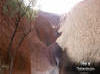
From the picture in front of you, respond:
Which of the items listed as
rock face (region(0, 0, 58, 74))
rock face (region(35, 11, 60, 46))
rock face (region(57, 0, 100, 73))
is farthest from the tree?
rock face (region(35, 11, 60, 46))

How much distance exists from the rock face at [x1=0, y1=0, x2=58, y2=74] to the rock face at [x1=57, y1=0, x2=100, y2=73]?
76cm

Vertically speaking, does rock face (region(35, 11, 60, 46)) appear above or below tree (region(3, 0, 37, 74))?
below

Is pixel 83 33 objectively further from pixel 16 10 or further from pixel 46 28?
pixel 16 10

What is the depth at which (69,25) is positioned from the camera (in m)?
7.12

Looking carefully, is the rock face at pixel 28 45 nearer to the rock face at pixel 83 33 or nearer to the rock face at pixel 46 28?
the rock face at pixel 46 28

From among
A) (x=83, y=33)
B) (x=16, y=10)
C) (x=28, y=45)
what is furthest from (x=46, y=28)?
(x=16, y=10)

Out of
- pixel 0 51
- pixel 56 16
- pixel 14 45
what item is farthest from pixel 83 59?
pixel 56 16

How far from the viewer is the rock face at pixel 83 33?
5785 mm

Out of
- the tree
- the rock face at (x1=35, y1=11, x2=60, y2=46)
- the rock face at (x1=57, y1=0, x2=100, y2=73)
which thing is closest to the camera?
the tree

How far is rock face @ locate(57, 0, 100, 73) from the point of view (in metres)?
5.79

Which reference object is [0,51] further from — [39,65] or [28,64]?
[39,65]

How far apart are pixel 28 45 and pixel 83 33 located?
6.24 ft

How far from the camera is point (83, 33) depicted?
6230mm

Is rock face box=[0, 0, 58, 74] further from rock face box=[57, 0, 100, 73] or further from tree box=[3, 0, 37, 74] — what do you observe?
rock face box=[57, 0, 100, 73]
